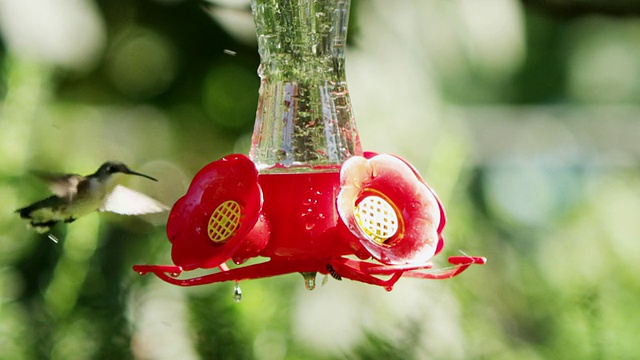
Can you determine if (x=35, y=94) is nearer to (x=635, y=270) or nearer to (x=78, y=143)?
(x=78, y=143)

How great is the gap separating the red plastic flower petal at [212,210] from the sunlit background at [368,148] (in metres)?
0.95

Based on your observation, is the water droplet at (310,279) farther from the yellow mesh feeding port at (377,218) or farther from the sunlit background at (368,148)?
the sunlit background at (368,148)

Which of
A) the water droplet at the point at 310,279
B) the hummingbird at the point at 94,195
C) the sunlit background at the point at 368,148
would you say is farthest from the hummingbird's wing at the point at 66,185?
the water droplet at the point at 310,279

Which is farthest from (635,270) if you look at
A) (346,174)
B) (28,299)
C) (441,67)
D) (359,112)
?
(28,299)

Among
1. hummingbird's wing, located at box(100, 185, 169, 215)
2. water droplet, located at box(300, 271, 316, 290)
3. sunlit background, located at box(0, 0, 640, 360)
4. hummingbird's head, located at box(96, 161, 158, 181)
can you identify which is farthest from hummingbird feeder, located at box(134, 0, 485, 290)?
sunlit background, located at box(0, 0, 640, 360)

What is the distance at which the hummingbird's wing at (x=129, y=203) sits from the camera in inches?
95.3

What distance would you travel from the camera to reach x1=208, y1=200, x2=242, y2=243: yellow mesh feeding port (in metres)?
1.69

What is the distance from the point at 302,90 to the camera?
1.87 metres

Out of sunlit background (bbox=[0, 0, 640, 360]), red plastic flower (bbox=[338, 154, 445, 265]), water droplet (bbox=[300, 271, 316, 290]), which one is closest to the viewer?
red plastic flower (bbox=[338, 154, 445, 265])

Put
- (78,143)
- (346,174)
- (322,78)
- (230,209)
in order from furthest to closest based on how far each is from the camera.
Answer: (78,143) < (322,78) < (230,209) < (346,174)

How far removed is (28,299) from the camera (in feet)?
9.82

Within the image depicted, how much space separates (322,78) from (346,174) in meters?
0.38

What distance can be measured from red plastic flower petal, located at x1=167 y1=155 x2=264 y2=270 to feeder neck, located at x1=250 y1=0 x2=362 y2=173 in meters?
0.11

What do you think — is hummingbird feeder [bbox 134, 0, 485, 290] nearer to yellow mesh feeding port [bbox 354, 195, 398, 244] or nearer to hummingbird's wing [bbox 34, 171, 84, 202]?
yellow mesh feeding port [bbox 354, 195, 398, 244]
